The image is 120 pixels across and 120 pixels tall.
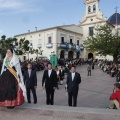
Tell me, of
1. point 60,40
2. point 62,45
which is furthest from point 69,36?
point 62,45

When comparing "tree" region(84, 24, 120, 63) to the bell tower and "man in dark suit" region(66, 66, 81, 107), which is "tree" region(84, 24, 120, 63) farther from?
"man in dark suit" region(66, 66, 81, 107)

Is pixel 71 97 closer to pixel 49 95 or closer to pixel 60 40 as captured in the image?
pixel 49 95

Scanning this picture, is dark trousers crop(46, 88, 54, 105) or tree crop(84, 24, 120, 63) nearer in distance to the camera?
dark trousers crop(46, 88, 54, 105)

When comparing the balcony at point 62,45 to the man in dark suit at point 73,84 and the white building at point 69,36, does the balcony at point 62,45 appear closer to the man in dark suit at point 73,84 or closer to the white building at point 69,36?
the white building at point 69,36

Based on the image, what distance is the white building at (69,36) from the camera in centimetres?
4378

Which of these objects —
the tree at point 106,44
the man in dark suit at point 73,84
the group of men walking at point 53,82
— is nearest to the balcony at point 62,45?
the tree at point 106,44

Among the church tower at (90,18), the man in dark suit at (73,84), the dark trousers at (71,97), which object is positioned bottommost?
the dark trousers at (71,97)

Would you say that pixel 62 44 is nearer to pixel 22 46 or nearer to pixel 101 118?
pixel 22 46

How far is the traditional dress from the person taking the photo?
477 centimetres

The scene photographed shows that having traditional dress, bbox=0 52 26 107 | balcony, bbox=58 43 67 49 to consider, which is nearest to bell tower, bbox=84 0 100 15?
balcony, bbox=58 43 67 49

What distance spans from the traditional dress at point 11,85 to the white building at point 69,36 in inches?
1496

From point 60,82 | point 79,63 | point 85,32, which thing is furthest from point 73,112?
point 85,32

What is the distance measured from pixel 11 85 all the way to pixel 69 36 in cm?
4201

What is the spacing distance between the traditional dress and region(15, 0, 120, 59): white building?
38.0 meters
